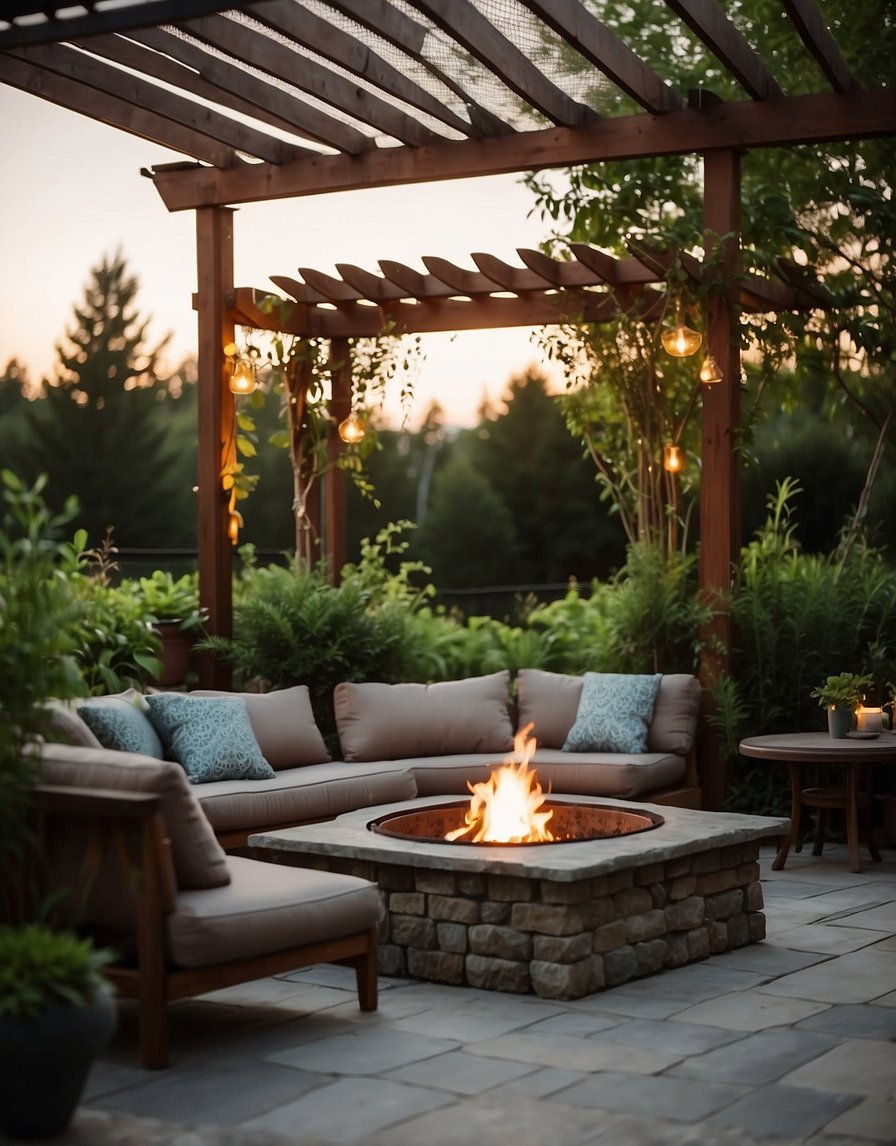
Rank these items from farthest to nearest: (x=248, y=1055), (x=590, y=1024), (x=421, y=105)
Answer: (x=421, y=105), (x=590, y=1024), (x=248, y=1055)

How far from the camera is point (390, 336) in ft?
30.6

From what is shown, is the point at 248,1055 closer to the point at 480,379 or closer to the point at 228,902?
the point at 228,902

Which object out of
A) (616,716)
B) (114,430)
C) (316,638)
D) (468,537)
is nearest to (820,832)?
(616,716)

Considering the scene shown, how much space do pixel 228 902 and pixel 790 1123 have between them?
1.60 m

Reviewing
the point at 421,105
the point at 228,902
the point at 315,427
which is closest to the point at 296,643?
the point at 315,427

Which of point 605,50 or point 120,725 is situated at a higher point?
point 605,50

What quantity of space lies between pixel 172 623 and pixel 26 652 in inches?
178

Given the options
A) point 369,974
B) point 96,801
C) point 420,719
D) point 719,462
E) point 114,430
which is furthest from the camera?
point 114,430

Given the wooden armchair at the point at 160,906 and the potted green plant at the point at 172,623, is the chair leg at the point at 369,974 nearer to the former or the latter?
the wooden armchair at the point at 160,906

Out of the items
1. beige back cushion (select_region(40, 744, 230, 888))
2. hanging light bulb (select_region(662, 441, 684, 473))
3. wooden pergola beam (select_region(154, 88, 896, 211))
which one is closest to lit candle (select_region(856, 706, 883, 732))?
hanging light bulb (select_region(662, 441, 684, 473))

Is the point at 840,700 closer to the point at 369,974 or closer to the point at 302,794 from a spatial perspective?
the point at 302,794

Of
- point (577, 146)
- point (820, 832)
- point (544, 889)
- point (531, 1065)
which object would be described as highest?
point (577, 146)

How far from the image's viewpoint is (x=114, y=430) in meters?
21.7

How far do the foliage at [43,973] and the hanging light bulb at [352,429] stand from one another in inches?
225
